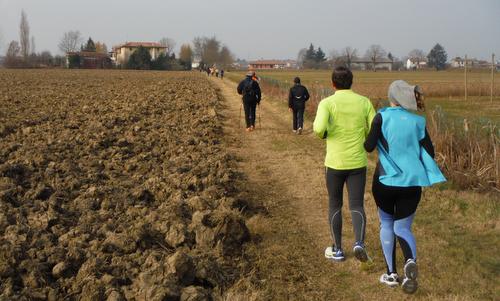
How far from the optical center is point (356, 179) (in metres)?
5.07

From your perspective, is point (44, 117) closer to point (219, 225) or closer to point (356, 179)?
point (219, 225)

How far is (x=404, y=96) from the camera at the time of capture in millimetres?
4441

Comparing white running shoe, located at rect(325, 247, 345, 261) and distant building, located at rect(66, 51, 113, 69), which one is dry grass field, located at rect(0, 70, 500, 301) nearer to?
white running shoe, located at rect(325, 247, 345, 261)

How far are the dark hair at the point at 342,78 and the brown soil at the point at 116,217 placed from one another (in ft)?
6.55

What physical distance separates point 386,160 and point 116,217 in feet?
11.5

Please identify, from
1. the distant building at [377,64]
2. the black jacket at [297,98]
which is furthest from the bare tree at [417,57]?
the black jacket at [297,98]

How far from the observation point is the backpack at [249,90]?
14.7 meters

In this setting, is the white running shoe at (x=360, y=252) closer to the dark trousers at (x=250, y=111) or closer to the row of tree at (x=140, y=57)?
the dark trousers at (x=250, y=111)

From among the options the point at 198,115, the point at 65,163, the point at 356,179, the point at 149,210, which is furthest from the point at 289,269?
the point at 198,115

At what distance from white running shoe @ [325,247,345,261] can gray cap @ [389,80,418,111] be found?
5.80ft

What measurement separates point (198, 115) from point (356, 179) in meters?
13.3

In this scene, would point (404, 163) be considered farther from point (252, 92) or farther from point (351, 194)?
point (252, 92)

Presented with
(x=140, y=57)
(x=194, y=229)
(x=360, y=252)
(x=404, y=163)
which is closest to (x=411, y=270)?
(x=360, y=252)

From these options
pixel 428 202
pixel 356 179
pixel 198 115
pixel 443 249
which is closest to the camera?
pixel 356 179
